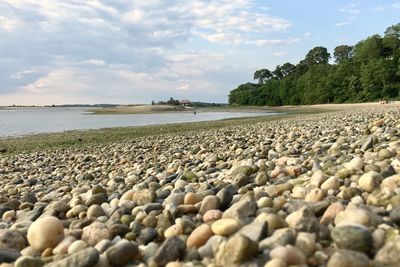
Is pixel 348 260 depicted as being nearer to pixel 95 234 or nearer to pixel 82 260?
pixel 82 260

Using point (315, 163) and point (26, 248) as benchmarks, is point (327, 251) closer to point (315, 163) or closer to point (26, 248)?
point (26, 248)

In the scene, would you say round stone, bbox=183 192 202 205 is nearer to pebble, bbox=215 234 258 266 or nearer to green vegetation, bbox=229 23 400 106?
pebble, bbox=215 234 258 266

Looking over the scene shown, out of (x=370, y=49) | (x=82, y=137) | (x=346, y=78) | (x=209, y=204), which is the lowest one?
(x=82, y=137)

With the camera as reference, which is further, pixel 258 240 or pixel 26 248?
pixel 26 248

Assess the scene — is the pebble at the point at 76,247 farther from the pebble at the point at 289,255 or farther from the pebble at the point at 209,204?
the pebble at the point at 289,255

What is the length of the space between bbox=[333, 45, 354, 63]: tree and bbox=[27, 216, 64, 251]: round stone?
295 feet

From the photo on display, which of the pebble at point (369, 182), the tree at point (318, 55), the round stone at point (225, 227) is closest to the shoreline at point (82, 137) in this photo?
the pebble at point (369, 182)

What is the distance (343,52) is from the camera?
87562mm

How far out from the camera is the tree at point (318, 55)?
3703 inches

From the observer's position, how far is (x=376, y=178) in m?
2.91

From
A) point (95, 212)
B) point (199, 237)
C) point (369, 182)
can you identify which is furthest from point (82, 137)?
point (199, 237)

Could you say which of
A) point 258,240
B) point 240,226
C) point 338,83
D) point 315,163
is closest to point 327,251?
point 258,240

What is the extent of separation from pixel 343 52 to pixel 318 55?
8166mm

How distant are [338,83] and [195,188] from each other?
7384cm
